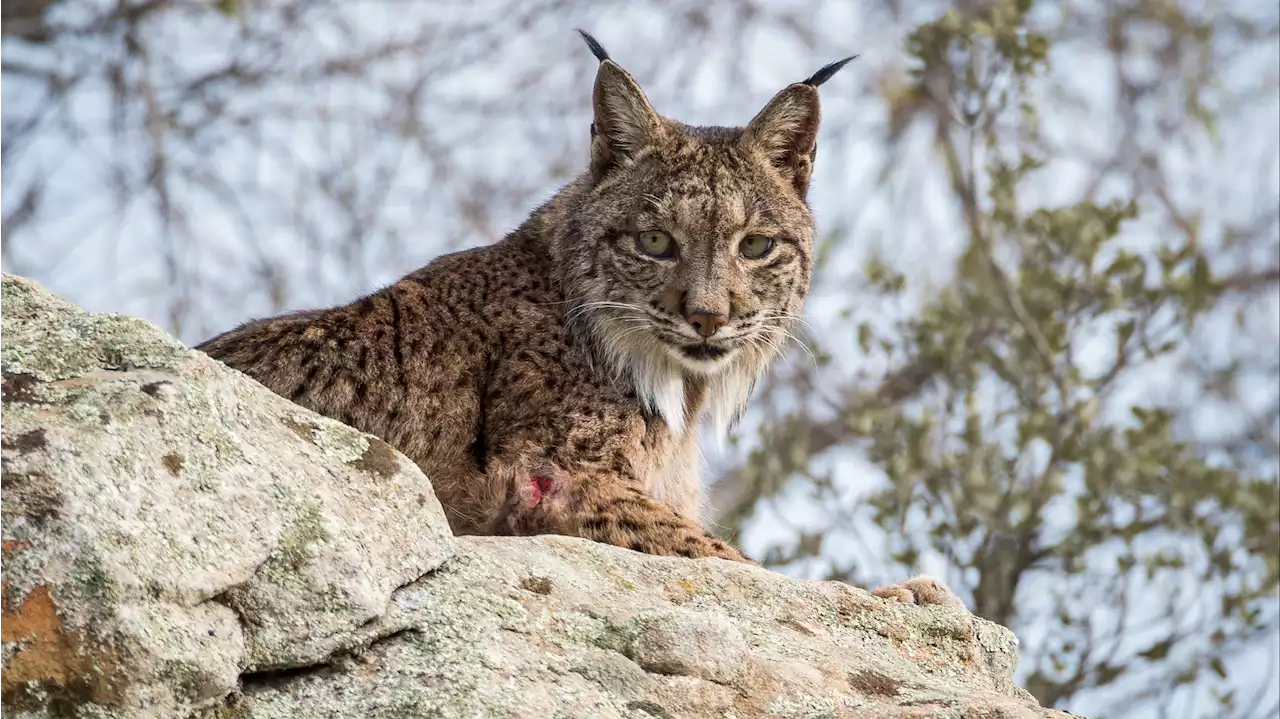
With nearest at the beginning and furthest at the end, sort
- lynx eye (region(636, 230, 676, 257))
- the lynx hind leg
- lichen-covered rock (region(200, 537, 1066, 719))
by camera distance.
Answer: lichen-covered rock (region(200, 537, 1066, 719)), the lynx hind leg, lynx eye (region(636, 230, 676, 257))

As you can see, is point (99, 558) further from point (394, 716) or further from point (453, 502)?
point (453, 502)

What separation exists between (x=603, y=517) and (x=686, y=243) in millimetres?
1180

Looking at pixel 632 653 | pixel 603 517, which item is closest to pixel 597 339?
pixel 603 517

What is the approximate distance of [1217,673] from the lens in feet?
28.5

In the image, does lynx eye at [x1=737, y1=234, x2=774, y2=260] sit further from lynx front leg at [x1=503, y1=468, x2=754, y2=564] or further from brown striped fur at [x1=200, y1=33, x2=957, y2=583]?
lynx front leg at [x1=503, y1=468, x2=754, y2=564]

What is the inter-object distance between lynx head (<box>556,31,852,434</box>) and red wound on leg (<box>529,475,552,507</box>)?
23.9 inches

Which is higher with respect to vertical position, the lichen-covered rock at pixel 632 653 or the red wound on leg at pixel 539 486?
the red wound on leg at pixel 539 486

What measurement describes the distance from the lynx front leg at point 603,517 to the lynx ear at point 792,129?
5.40 feet

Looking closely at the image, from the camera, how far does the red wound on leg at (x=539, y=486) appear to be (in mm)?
5441

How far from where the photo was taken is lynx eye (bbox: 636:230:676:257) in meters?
6.06

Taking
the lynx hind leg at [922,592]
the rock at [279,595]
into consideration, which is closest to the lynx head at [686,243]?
the lynx hind leg at [922,592]

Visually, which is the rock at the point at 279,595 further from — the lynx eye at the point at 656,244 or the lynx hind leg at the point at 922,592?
the lynx eye at the point at 656,244

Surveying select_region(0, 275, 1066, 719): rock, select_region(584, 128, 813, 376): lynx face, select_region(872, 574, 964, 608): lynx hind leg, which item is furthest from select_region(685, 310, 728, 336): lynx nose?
select_region(0, 275, 1066, 719): rock

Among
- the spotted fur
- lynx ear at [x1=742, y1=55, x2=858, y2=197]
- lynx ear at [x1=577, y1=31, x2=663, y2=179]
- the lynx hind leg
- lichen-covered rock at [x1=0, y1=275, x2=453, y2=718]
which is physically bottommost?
lichen-covered rock at [x1=0, y1=275, x2=453, y2=718]
